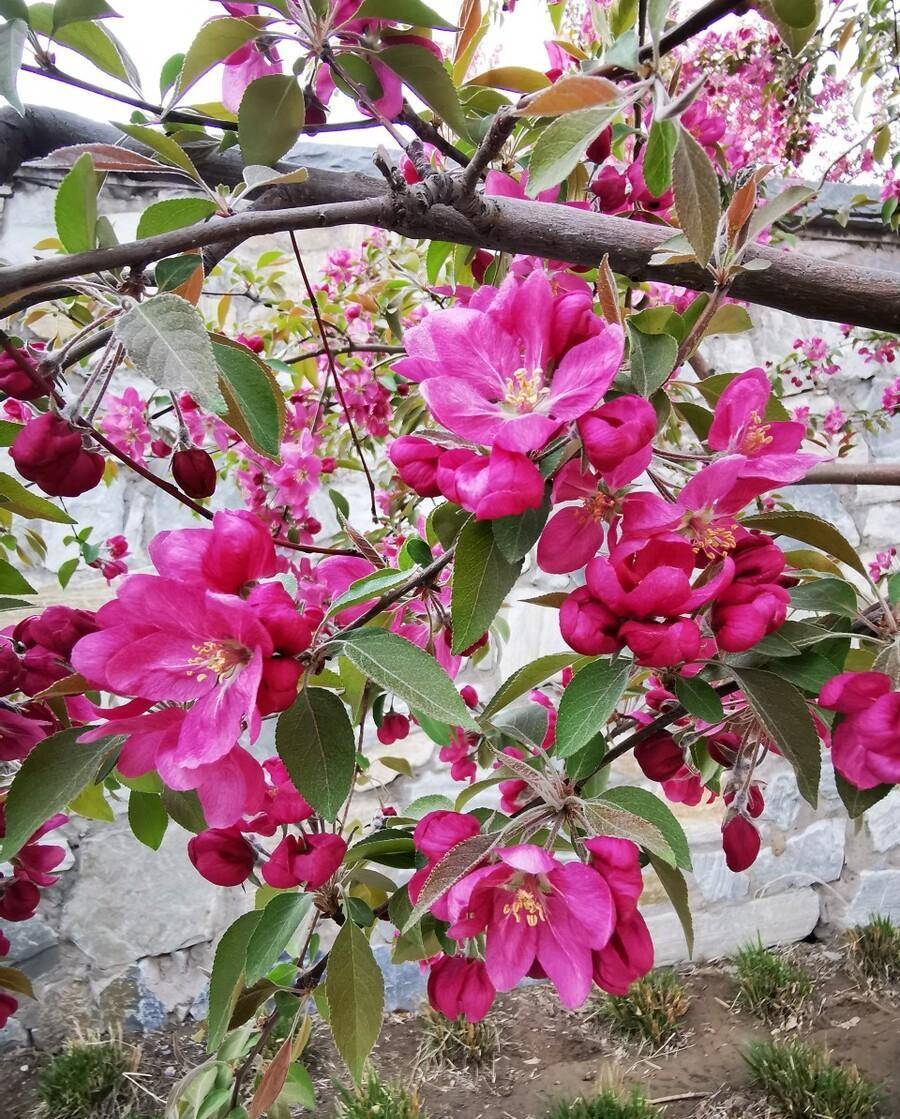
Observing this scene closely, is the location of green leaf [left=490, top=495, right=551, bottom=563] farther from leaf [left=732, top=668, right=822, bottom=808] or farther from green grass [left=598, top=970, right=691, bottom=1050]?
green grass [left=598, top=970, right=691, bottom=1050]

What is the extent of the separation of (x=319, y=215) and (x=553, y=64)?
1.72 ft

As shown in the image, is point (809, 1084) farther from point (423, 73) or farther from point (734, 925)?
point (423, 73)

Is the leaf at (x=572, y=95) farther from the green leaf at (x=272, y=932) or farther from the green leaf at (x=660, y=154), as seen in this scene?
the green leaf at (x=272, y=932)

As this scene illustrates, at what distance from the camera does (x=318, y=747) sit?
1.30ft

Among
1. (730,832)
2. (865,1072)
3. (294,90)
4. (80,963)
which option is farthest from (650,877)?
(294,90)

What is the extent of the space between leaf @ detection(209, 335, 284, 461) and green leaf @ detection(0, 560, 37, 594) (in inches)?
11.1

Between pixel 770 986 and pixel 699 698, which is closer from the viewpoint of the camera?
pixel 699 698

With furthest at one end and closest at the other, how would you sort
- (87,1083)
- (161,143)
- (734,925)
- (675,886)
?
(734,925), (87,1083), (675,886), (161,143)

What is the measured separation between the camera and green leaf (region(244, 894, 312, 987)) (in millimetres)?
510

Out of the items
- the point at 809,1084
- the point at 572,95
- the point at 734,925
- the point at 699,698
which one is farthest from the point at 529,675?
the point at 734,925

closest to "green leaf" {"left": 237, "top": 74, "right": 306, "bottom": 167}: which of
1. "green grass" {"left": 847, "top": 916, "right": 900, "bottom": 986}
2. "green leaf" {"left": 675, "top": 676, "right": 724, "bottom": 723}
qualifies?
"green leaf" {"left": 675, "top": 676, "right": 724, "bottom": 723}

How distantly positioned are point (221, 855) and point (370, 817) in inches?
54.7

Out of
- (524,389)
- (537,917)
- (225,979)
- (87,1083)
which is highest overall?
(524,389)

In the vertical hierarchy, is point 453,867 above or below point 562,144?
below
